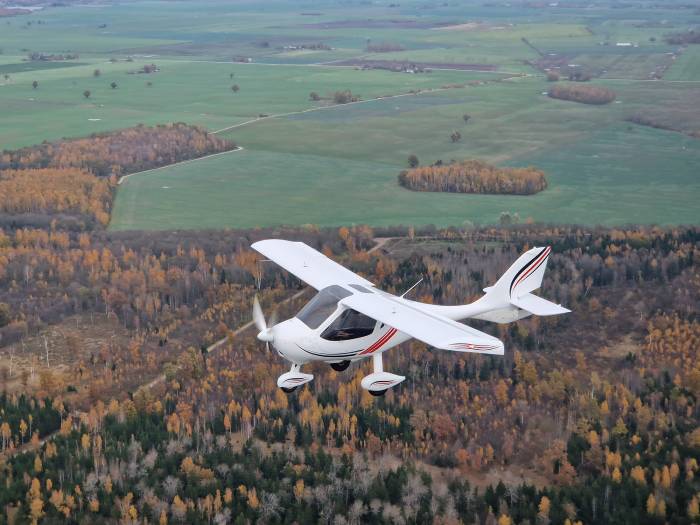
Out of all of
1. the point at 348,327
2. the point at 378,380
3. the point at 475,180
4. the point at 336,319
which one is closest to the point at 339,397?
the point at 378,380

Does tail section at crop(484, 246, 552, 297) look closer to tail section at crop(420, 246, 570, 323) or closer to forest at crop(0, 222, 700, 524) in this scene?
tail section at crop(420, 246, 570, 323)

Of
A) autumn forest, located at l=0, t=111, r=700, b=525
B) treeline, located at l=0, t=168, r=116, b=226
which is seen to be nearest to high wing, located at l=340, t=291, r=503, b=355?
autumn forest, located at l=0, t=111, r=700, b=525

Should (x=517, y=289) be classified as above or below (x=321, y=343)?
above

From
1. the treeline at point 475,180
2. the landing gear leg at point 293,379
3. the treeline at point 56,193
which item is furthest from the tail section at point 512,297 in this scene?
the treeline at point 475,180

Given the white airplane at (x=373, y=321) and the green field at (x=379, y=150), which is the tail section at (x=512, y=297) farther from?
the green field at (x=379, y=150)

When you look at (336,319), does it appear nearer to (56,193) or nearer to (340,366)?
(340,366)

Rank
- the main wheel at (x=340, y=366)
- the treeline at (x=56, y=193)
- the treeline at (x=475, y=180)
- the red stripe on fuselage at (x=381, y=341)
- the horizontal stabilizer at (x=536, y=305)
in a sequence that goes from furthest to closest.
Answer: the treeline at (x=475, y=180), the treeline at (x=56, y=193), the main wheel at (x=340, y=366), the horizontal stabilizer at (x=536, y=305), the red stripe on fuselage at (x=381, y=341)
